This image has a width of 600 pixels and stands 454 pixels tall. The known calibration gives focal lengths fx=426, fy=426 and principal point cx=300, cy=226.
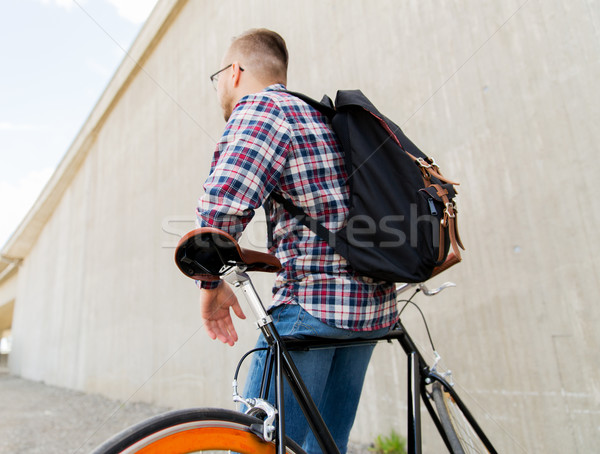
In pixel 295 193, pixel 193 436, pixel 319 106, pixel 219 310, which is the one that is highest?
pixel 319 106

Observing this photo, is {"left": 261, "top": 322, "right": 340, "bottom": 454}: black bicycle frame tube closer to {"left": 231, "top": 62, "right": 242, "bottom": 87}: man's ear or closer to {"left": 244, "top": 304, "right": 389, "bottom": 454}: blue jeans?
{"left": 244, "top": 304, "right": 389, "bottom": 454}: blue jeans

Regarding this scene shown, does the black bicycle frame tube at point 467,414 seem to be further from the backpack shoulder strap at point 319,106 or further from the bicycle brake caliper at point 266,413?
the backpack shoulder strap at point 319,106

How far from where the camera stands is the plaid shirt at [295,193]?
808mm

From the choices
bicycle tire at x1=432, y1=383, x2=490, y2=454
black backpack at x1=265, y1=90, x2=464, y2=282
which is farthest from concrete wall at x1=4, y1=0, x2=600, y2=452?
black backpack at x1=265, y1=90, x2=464, y2=282

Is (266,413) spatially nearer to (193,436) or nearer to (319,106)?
(193,436)

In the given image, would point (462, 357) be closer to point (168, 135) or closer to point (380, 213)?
point (380, 213)

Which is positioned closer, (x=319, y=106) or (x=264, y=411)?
(x=264, y=411)

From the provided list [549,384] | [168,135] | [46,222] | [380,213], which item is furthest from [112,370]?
[46,222]

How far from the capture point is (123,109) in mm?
7449

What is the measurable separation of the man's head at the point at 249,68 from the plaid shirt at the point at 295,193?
0.20 m

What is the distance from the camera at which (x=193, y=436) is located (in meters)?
0.68

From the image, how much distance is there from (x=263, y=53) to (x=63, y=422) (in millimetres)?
4242

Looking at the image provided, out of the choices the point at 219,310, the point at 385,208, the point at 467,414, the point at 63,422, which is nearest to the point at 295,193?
the point at 385,208

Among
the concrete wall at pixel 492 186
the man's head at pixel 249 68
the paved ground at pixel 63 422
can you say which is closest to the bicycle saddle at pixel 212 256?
the man's head at pixel 249 68
